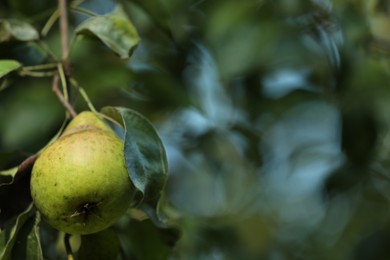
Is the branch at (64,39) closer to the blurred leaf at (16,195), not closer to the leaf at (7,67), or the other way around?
the leaf at (7,67)

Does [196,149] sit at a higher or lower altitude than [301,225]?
higher

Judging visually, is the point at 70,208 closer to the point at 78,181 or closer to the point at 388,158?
the point at 78,181

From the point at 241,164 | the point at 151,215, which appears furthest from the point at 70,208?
the point at 241,164

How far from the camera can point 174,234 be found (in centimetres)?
140

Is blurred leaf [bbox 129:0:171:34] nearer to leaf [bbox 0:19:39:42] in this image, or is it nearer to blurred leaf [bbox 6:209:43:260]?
leaf [bbox 0:19:39:42]

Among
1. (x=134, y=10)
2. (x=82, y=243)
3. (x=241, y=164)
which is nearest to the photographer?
(x=82, y=243)

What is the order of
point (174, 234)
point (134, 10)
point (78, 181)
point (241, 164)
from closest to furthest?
1. point (78, 181)
2. point (174, 234)
3. point (134, 10)
4. point (241, 164)

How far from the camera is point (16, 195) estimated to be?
1219mm

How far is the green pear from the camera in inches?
43.8

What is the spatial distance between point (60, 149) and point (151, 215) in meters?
0.21

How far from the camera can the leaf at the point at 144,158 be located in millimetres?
1138

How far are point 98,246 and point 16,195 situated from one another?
0.47 ft

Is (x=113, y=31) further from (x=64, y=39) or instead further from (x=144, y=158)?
(x=144, y=158)

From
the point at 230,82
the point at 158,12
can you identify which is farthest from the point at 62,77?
the point at 230,82
